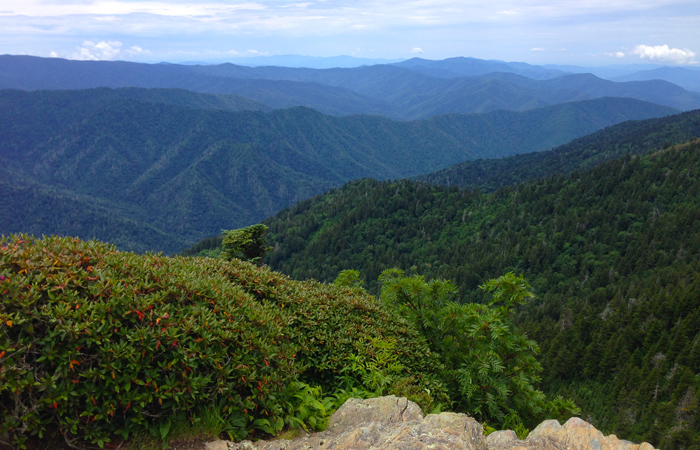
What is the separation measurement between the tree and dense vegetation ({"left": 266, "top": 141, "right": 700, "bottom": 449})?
4265 cm

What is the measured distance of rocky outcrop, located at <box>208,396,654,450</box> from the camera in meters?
6.28

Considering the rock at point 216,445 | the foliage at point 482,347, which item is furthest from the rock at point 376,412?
the foliage at point 482,347

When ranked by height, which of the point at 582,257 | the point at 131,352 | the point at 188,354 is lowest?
the point at 582,257

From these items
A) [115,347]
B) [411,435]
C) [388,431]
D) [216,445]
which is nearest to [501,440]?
[411,435]

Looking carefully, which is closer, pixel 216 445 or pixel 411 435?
pixel 216 445

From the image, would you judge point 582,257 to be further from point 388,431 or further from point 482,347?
point 388,431

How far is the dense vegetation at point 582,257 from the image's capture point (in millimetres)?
55188

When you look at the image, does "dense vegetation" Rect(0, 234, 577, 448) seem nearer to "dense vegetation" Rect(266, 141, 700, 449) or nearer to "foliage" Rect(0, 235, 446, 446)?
"foliage" Rect(0, 235, 446, 446)

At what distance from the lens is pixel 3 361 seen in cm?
520

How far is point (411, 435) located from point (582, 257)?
116m

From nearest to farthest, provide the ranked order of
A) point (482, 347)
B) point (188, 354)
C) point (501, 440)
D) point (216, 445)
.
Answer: point (216, 445)
point (188, 354)
point (501, 440)
point (482, 347)

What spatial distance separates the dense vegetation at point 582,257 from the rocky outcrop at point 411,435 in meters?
44.5

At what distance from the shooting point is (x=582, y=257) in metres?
106

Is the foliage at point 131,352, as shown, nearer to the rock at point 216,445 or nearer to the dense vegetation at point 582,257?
the rock at point 216,445
